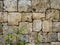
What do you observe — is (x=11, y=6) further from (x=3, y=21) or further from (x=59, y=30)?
(x=59, y=30)

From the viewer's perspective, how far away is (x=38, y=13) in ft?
14.3

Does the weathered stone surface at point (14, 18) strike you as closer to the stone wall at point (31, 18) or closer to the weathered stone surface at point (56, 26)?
the stone wall at point (31, 18)

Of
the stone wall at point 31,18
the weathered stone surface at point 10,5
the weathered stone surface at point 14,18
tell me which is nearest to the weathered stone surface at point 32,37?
the stone wall at point 31,18

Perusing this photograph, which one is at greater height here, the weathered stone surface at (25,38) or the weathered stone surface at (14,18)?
the weathered stone surface at (14,18)

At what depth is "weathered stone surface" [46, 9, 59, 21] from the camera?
14.3 ft

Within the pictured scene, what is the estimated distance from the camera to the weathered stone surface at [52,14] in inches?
172

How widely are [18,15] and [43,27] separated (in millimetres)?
543

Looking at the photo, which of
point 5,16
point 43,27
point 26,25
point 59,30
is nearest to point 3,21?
point 5,16

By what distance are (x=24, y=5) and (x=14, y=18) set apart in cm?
32

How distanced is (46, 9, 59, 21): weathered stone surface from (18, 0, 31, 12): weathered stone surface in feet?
1.30

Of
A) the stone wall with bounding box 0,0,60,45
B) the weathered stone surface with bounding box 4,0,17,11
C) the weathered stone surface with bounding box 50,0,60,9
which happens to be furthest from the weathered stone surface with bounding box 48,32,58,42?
the weathered stone surface with bounding box 4,0,17,11

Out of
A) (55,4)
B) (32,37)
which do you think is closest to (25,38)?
(32,37)

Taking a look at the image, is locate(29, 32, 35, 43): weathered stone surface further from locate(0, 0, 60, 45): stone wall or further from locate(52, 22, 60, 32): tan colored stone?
locate(52, 22, 60, 32): tan colored stone

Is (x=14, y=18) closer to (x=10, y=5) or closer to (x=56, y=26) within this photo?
(x=10, y=5)
